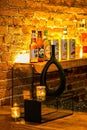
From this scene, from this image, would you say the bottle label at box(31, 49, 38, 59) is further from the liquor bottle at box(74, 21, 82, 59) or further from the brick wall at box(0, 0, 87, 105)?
the liquor bottle at box(74, 21, 82, 59)

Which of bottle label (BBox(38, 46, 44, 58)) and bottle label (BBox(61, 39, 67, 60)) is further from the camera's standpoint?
bottle label (BBox(61, 39, 67, 60))

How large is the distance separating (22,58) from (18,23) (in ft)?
→ 0.88

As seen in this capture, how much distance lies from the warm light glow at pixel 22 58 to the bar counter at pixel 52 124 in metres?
0.56

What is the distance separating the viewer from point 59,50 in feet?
9.48

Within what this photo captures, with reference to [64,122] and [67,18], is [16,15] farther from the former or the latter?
[64,122]

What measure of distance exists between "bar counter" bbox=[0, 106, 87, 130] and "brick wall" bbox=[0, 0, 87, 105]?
45 cm

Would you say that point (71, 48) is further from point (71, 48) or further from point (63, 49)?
point (63, 49)

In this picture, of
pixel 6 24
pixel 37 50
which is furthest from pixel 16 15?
pixel 37 50

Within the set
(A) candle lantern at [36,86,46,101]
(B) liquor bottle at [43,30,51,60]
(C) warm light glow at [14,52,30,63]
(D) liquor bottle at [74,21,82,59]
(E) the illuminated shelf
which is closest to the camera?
(A) candle lantern at [36,86,46,101]

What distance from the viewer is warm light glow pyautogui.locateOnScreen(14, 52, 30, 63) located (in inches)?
103

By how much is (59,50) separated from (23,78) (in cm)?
41

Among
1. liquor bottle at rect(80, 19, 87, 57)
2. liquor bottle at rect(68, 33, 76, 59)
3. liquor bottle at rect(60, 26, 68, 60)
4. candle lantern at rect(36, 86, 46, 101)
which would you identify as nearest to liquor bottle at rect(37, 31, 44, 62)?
liquor bottle at rect(60, 26, 68, 60)

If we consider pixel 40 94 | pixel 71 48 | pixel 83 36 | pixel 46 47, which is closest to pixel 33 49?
pixel 46 47

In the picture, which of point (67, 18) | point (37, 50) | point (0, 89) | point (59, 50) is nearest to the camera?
point (0, 89)
